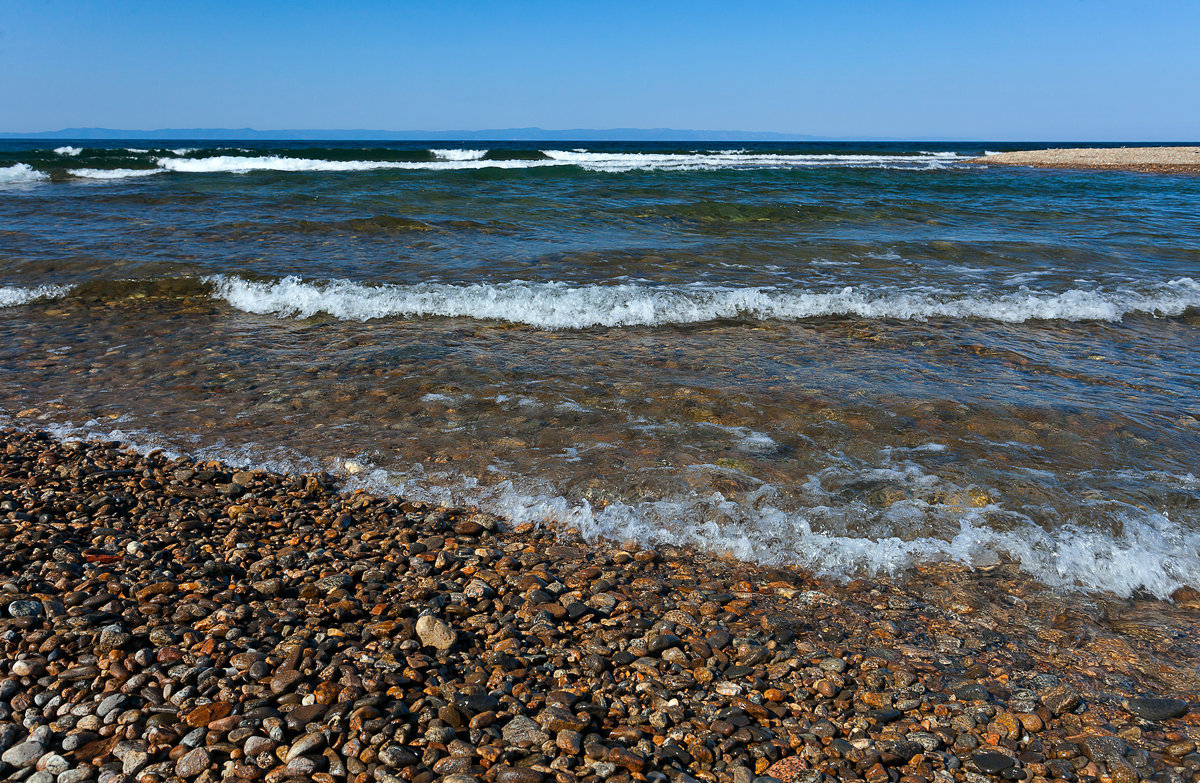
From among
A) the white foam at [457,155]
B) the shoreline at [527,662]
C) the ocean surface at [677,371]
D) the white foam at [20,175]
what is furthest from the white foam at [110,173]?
the shoreline at [527,662]

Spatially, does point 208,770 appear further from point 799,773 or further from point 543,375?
point 543,375

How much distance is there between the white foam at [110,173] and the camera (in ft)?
76.5

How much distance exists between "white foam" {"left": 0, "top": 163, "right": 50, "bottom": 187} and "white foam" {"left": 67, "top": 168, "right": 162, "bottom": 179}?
955 mm

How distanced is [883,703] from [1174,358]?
20.1 ft

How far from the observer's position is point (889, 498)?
3822 mm

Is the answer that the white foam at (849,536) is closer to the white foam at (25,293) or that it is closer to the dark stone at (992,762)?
the dark stone at (992,762)

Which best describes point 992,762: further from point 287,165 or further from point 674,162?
point 674,162

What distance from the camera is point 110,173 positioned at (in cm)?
2416

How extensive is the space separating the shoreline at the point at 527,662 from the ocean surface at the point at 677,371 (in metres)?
0.41

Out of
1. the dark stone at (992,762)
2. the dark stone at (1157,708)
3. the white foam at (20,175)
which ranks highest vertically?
the white foam at (20,175)

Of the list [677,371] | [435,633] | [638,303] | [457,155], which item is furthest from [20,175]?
[435,633]

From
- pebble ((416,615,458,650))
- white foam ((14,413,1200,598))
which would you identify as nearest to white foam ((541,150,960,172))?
white foam ((14,413,1200,598))

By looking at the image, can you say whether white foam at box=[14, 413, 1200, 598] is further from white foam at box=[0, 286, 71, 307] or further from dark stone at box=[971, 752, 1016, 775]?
white foam at box=[0, 286, 71, 307]

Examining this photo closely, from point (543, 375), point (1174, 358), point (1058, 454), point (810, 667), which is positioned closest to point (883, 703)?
point (810, 667)
